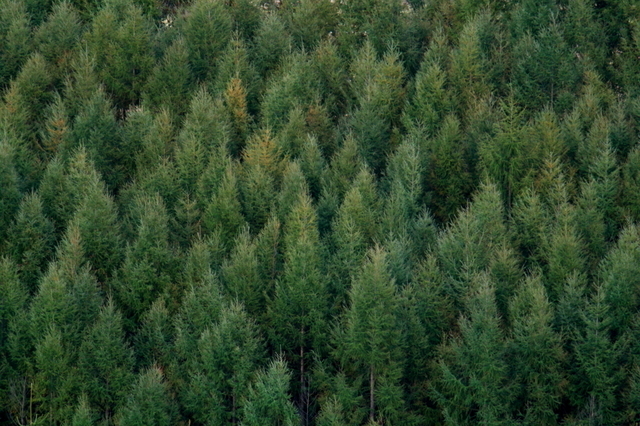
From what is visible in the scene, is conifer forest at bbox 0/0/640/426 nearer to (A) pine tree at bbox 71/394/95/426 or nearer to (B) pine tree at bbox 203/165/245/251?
(B) pine tree at bbox 203/165/245/251

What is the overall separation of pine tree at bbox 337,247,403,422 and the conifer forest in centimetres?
12

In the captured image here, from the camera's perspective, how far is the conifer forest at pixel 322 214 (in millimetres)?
39969

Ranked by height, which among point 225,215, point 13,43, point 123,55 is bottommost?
point 225,215

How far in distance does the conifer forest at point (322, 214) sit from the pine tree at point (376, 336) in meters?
0.12

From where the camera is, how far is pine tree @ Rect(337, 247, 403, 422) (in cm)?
4009

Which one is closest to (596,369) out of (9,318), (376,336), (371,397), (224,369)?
(376,336)

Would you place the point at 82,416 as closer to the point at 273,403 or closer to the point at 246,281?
the point at 273,403

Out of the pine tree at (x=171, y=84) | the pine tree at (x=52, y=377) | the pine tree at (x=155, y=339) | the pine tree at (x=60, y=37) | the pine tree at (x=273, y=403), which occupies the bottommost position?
the pine tree at (x=273, y=403)

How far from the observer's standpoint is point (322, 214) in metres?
47.1

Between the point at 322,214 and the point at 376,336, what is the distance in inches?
330

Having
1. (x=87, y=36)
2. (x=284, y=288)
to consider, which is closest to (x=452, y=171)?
(x=284, y=288)

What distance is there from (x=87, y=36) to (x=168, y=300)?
64.7 feet

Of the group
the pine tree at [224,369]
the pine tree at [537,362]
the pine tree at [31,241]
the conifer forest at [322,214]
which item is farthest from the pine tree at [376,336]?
the pine tree at [31,241]

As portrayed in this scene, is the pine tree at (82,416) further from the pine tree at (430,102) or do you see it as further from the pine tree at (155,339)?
the pine tree at (430,102)
